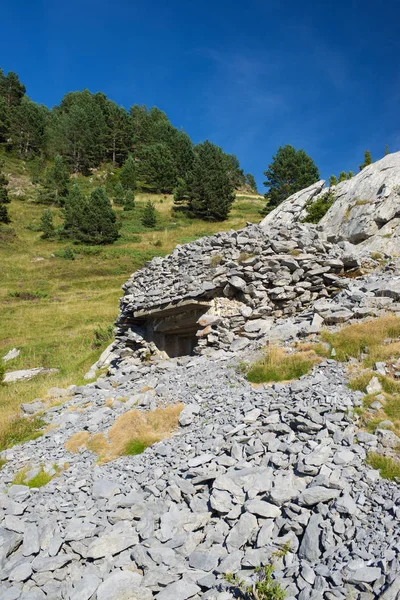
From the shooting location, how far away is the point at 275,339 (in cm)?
1182

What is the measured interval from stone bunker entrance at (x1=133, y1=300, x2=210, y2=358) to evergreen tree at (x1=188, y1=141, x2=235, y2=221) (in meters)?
45.7

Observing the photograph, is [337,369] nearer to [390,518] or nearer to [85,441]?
[390,518]

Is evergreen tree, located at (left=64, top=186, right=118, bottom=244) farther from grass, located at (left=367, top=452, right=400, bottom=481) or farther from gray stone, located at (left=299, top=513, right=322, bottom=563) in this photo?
gray stone, located at (left=299, top=513, right=322, bottom=563)

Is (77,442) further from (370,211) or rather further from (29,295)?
(29,295)

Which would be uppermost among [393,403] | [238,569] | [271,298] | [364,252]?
[364,252]

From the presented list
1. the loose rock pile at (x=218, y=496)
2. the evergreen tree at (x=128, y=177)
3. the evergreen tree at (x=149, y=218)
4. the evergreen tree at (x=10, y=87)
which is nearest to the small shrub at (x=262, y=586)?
the loose rock pile at (x=218, y=496)

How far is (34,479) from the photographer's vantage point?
8078 mm

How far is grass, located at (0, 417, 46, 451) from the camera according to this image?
10578 millimetres

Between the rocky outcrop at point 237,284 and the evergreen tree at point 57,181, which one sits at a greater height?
the evergreen tree at point 57,181

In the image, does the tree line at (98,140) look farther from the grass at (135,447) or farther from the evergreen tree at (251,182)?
the grass at (135,447)

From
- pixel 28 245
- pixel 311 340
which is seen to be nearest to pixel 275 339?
pixel 311 340

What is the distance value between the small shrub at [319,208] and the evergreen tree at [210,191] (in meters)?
36.8

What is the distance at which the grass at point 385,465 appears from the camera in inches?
212

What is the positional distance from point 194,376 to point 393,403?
596 cm
